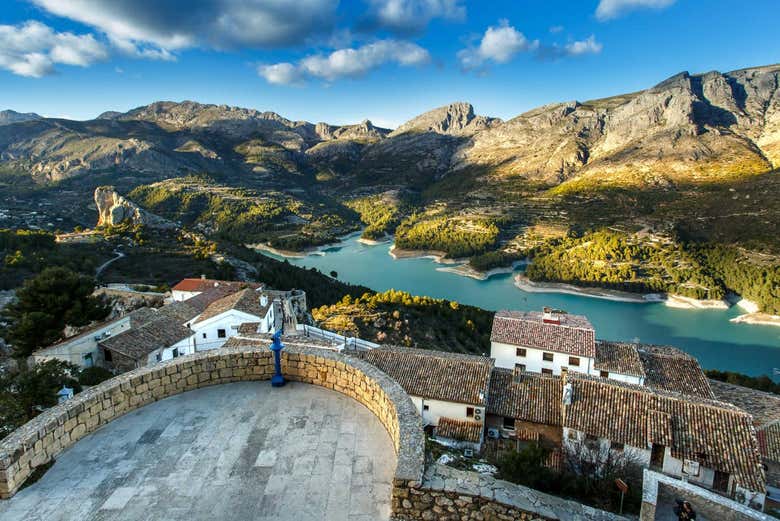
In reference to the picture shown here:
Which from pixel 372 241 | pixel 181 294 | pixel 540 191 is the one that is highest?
pixel 540 191

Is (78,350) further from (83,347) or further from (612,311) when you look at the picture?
(612,311)

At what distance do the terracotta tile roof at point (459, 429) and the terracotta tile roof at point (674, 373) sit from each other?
27.3ft

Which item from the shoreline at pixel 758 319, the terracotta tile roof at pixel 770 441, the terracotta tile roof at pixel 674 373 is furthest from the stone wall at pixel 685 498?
the shoreline at pixel 758 319

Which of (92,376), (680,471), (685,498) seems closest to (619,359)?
(680,471)

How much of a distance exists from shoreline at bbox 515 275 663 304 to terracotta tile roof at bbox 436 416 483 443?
170 feet

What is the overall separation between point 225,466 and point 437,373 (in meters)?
13.5

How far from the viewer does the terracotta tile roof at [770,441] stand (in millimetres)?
13142

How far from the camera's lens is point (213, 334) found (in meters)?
18.7

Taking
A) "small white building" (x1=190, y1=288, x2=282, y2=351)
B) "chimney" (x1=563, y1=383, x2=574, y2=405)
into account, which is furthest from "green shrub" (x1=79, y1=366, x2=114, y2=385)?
"chimney" (x1=563, y1=383, x2=574, y2=405)

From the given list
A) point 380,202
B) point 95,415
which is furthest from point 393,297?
point 380,202

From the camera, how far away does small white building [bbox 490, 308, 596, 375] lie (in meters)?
20.8

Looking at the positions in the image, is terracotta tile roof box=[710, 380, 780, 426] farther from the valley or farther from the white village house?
the valley

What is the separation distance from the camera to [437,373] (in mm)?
16500

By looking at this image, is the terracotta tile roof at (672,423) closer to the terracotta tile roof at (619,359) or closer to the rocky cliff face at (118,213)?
the terracotta tile roof at (619,359)
